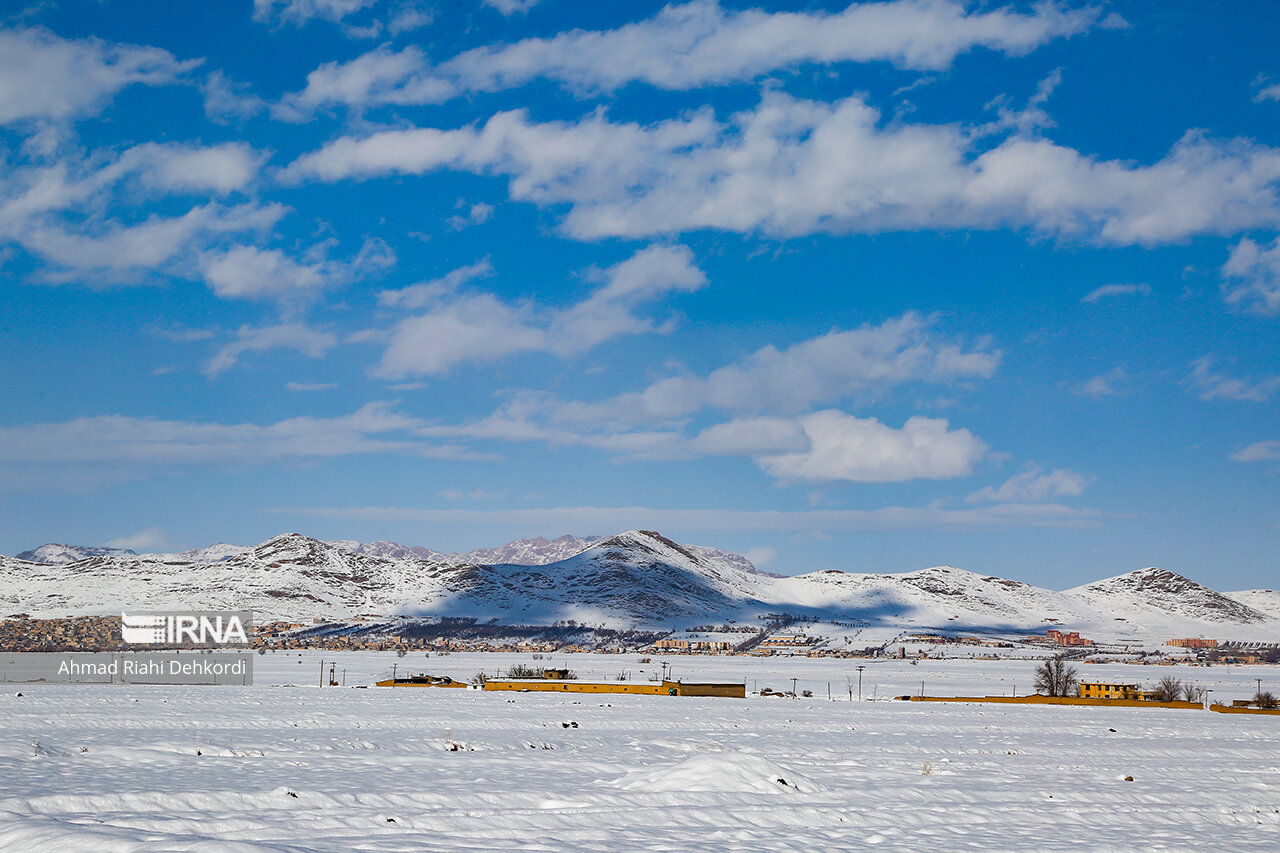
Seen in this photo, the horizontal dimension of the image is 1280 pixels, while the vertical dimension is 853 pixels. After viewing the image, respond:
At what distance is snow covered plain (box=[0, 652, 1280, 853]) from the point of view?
57.3 feet

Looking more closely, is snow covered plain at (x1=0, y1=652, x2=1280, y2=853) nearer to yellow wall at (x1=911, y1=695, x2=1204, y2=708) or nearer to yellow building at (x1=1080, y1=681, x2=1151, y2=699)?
yellow wall at (x1=911, y1=695, x2=1204, y2=708)

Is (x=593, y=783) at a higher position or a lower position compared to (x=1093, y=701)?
higher

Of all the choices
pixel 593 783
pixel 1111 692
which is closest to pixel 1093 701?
pixel 1111 692

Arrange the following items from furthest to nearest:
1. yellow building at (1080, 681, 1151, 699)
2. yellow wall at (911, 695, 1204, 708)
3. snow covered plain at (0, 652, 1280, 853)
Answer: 1. yellow building at (1080, 681, 1151, 699)
2. yellow wall at (911, 695, 1204, 708)
3. snow covered plain at (0, 652, 1280, 853)

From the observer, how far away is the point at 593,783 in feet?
81.6

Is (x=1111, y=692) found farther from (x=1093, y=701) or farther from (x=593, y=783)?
(x=593, y=783)

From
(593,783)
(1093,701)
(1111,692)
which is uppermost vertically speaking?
(593,783)

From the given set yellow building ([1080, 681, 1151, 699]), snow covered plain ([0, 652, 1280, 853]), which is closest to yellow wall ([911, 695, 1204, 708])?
yellow building ([1080, 681, 1151, 699])

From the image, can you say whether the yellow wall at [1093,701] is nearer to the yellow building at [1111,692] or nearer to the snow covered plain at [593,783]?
the yellow building at [1111,692]

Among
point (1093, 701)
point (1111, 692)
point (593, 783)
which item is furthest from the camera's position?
point (1111, 692)

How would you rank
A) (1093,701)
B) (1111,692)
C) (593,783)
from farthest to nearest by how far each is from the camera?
(1111,692) < (1093,701) < (593,783)

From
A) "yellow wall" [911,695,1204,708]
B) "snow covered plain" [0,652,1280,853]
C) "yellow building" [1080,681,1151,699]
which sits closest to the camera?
"snow covered plain" [0,652,1280,853]

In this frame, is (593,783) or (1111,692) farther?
(1111,692)

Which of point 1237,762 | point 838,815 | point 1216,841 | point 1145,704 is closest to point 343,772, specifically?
point 838,815
